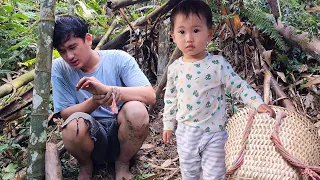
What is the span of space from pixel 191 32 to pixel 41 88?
1016 millimetres

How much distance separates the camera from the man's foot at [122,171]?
2658mm

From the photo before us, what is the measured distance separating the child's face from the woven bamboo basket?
0.45 m

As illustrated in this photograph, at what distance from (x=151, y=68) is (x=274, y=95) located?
1.58 meters

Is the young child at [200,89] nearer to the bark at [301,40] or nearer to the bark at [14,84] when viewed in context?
the bark at [301,40]

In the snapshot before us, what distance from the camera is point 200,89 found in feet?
6.63

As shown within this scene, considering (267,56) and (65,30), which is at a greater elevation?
(65,30)

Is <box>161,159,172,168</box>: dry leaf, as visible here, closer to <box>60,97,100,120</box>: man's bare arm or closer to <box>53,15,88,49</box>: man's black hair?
<box>60,97,100,120</box>: man's bare arm

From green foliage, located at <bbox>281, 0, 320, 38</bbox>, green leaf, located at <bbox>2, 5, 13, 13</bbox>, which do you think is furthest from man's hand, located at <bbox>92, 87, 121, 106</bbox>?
green leaf, located at <bbox>2, 5, 13, 13</bbox>

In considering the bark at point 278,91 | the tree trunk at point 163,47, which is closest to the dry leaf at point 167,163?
the bark at point 278,91

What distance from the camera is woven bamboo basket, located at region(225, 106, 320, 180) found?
161cm

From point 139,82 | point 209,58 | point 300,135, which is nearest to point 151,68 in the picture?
point 139,82

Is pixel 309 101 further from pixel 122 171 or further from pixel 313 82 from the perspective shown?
pixel 122 171

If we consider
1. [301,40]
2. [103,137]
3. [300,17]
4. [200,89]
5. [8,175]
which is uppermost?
[300,17]

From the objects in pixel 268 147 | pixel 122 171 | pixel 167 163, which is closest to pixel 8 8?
pixel 122 171
